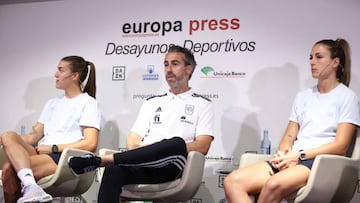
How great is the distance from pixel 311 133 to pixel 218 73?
1280 mm

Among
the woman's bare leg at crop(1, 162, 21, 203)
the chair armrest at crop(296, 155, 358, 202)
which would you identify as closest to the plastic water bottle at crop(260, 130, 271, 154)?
the chair armrest at crop(296, 155, 358, 202)

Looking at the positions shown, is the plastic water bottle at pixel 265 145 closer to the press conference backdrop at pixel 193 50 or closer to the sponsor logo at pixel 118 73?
the press conference backdrop at pixel 193 50

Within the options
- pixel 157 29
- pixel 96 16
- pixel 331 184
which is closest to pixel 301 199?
pixel 331 184

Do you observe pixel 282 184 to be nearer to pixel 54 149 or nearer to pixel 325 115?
pixel 325 115

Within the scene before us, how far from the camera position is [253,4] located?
461 cm

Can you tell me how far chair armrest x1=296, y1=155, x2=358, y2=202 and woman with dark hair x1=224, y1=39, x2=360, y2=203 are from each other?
79mm

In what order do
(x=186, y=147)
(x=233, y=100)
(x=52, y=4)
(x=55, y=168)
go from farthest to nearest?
(x=52, y=4) < (x=233, y=100) < (x=55, y=168) < (x=186, y=147)

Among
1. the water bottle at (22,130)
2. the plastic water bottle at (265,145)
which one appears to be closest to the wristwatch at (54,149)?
the water bottle at (22,130)

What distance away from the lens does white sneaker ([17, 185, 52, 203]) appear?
3477mm

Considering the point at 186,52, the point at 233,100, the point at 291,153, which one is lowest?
the point at 291,153

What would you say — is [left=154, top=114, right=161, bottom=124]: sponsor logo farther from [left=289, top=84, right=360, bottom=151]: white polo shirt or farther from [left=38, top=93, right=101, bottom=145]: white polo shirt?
[left=289, top=84, right=360, bottom=151]: white polo shirt

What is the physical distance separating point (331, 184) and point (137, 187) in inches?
49.8

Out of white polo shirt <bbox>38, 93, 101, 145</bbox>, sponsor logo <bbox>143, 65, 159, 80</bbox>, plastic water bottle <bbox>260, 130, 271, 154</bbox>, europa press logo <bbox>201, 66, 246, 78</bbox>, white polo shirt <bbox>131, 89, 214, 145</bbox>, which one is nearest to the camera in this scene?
white polo shirt <bbox>131, 89, 214, 145</bbox>

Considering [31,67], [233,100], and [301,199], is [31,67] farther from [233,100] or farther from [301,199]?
[301,199]
